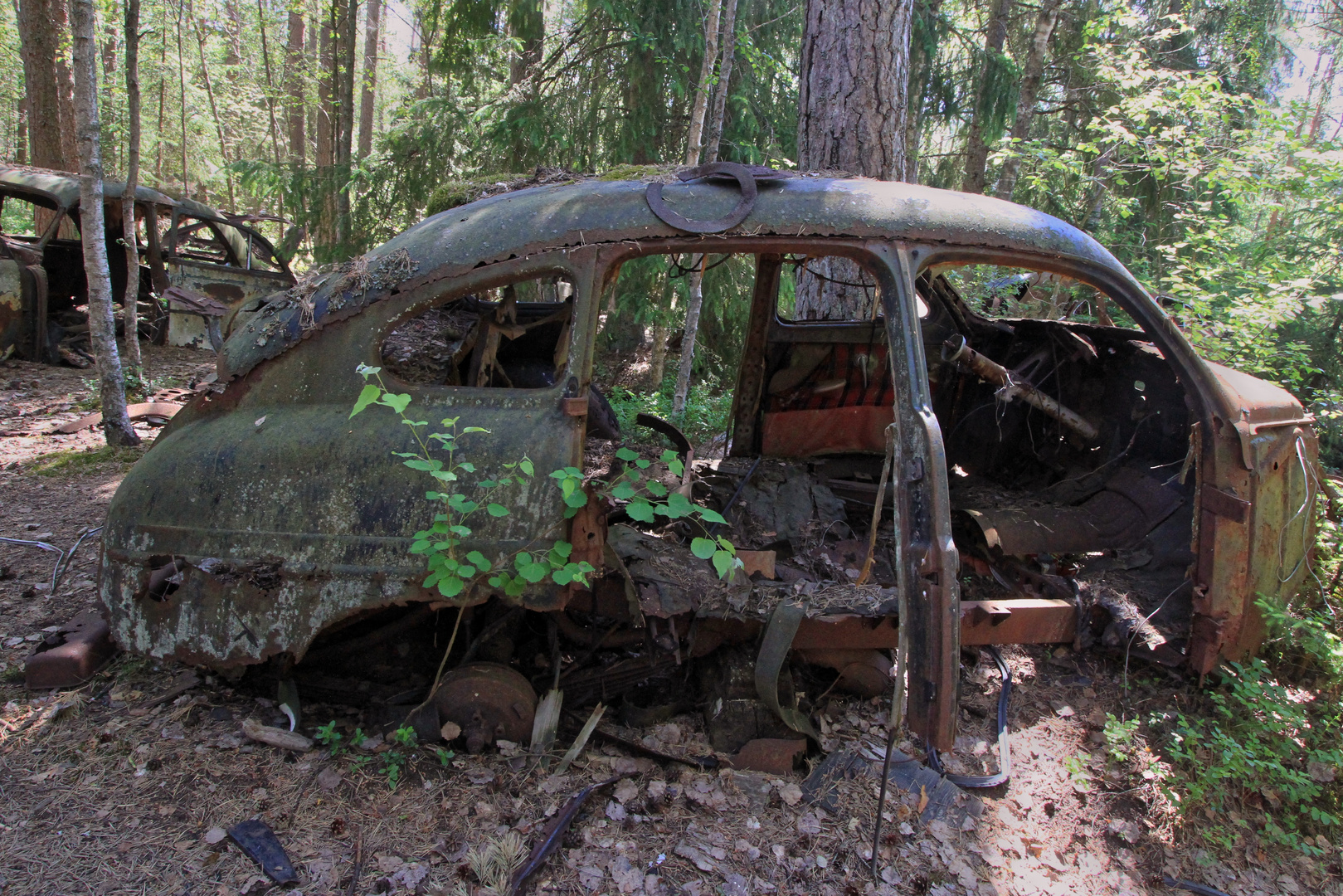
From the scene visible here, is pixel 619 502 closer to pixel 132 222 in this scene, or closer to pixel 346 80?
pixel 132 222

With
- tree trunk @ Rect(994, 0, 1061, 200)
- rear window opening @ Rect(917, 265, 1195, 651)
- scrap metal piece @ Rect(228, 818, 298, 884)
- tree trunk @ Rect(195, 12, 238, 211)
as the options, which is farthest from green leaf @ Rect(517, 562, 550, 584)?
tree trunk @ Rect(195, 12, 238, 211)

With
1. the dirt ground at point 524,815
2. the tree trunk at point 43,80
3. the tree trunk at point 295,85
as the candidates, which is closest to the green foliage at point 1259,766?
the dirt ground at point 524,815

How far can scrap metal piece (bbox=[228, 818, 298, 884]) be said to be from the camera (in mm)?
2166

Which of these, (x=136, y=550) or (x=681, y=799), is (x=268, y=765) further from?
(x=681, y=799)

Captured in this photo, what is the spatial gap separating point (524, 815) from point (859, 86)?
525 cm

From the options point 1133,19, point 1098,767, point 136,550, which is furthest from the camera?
point 1133,19

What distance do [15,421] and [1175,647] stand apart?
8.62m

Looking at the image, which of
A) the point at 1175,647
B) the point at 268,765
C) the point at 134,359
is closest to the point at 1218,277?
the point at 1175,647

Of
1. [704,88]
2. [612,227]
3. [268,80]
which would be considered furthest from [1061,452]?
[268,80]

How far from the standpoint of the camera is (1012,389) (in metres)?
3.86

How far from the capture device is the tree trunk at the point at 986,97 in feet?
30.4

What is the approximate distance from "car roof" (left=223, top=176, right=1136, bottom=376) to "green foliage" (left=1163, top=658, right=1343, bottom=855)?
1.87m

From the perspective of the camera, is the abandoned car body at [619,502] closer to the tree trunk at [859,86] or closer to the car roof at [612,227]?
the car roof at [612,227]

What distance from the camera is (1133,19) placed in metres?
8.23
